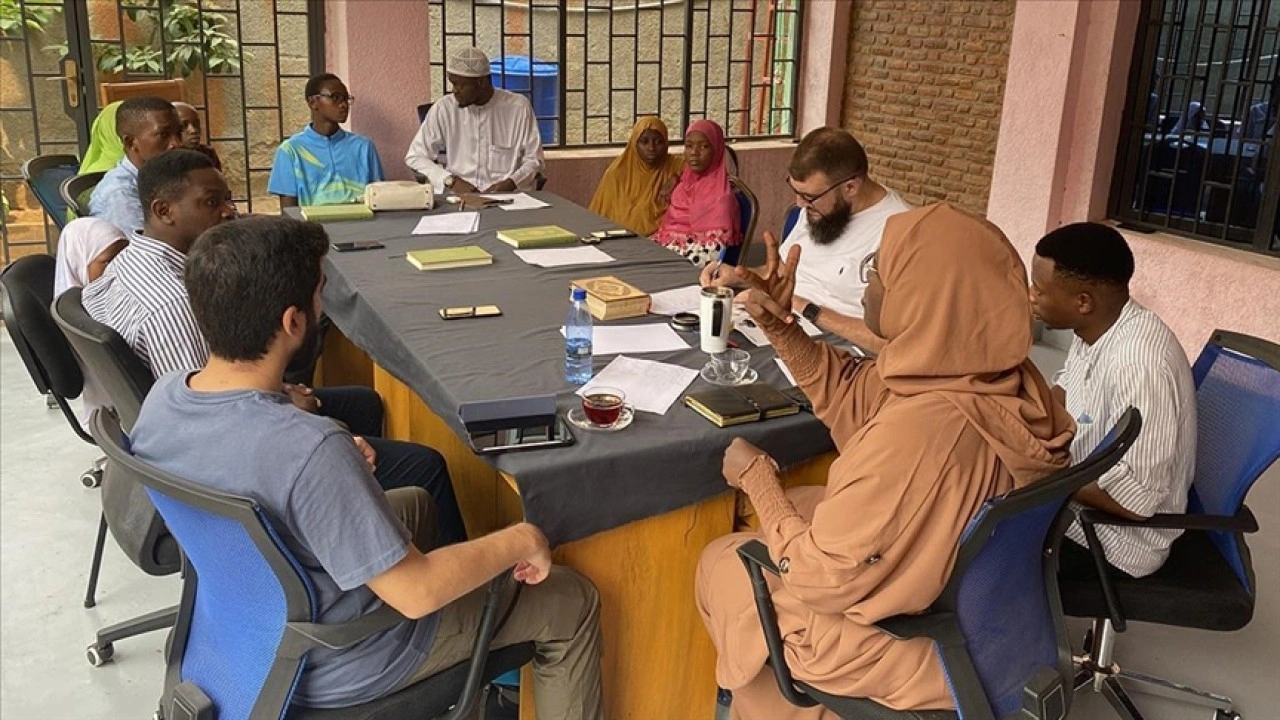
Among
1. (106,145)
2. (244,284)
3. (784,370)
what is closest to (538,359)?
(784,370)

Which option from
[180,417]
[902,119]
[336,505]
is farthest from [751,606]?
[902,119]

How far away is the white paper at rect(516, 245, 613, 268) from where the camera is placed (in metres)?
3.73

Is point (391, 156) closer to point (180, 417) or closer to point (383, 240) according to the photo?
point (383, 240)

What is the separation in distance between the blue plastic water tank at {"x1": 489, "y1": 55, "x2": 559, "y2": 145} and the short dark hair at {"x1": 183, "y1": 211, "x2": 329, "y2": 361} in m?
5.35

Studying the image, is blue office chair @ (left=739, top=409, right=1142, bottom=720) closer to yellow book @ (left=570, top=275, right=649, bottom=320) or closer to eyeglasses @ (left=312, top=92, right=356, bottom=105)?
yellow book @ (left=570, top=275, right=649, bottom=320)

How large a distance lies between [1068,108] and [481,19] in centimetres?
502

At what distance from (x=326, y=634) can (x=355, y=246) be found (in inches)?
95.3

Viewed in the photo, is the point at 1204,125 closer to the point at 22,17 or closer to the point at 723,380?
the point at 723,380

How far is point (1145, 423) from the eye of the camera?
89.4 inches

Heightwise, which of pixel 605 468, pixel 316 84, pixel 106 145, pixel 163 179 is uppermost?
pixel 316 84

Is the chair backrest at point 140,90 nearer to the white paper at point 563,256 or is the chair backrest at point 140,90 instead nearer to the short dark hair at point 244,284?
the white paper at point 563,256

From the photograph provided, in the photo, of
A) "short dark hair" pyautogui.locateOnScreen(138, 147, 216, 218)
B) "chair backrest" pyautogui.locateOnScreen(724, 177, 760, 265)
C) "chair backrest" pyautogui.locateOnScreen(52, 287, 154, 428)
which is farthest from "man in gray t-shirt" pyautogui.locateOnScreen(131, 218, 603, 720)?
"chair backrest" pyautogui.locateOnScreen(724, 177, 760, 265)

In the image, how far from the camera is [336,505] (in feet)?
5.37

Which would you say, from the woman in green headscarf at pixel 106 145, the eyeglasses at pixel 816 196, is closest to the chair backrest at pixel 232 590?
the eyeglasses at pixel 816 196
